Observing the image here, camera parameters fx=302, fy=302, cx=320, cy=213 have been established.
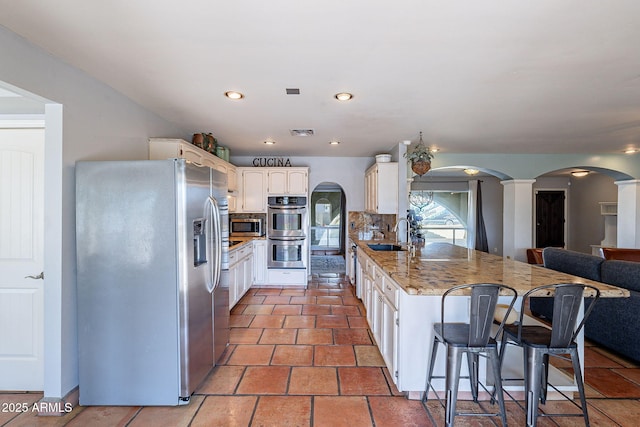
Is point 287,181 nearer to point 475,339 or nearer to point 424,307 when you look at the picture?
point 424,307

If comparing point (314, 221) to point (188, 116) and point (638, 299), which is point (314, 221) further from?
point (638, 299)

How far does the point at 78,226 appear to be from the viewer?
2.13m

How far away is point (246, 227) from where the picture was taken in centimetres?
550

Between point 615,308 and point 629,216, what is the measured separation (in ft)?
14.4

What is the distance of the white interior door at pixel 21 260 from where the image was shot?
88.5 inches

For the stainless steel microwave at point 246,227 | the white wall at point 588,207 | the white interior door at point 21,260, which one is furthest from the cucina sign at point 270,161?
the white wall at point 588,207

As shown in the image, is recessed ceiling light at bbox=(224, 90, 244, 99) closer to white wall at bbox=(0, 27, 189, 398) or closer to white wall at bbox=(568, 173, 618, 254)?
white wall at bbox=(0, 27, 189, 398)

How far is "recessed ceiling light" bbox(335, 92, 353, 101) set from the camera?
273cm

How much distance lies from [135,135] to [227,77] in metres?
1.27

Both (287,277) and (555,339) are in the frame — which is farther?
(287,277)

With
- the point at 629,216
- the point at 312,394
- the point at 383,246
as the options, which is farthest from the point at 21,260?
the point at 629,216

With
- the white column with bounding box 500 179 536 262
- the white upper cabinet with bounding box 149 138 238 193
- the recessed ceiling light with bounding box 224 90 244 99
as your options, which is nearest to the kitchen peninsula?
the recessed ceiling light with bounding box 224 90 244 99

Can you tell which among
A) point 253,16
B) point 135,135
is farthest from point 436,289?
point 135,135

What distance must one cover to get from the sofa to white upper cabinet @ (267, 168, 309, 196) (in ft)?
12.6
